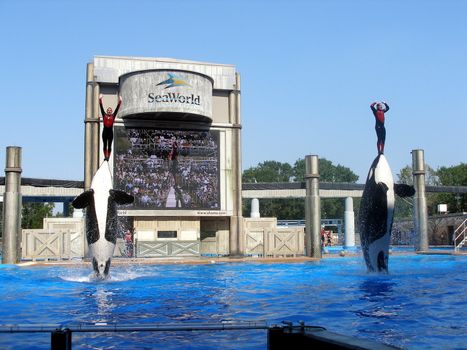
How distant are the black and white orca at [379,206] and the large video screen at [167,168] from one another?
1128cm

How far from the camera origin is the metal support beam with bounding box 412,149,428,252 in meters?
25.1

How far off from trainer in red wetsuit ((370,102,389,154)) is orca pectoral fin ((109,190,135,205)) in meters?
5.35

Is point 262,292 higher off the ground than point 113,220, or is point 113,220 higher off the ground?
point 113,220

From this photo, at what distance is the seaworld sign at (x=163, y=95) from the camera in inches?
862

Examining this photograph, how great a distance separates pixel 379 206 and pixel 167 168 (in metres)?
11.9

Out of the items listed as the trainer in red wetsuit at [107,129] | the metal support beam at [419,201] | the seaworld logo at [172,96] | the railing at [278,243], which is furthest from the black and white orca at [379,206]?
the metal support beam at [419,201]

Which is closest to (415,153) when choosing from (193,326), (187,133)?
(187,133)

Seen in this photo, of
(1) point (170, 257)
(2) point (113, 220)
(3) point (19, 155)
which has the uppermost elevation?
(3) point (19, 155)

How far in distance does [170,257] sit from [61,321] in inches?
641

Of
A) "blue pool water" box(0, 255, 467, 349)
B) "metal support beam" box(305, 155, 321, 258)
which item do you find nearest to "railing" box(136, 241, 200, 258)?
"metal support beam" box(305, 155, 321, 258)

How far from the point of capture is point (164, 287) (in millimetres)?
Answer: 11109

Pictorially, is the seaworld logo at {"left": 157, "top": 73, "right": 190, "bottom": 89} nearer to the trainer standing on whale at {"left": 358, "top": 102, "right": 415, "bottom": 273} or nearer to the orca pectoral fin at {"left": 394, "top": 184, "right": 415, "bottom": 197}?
the trainer standing on whale at {"left": 358, "top": 102, "right": 415, "bottom": 273}

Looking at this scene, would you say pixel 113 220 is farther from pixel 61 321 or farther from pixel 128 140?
pixel 128 140

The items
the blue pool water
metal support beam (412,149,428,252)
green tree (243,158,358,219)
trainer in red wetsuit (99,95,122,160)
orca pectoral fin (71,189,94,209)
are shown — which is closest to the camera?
the blue pool water
